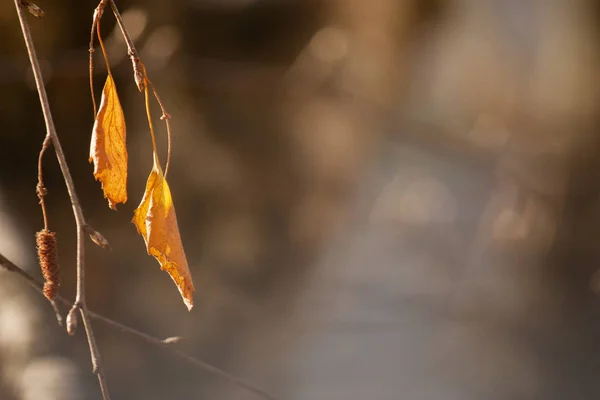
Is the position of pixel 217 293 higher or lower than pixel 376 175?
lower

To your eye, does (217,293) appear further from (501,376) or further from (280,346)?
(501,376)

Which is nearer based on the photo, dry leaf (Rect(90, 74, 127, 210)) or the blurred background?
dry leaf (Rect(90, 74, 127, 210))

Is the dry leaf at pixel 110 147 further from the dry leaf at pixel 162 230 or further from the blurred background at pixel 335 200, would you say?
the blurred background at pixel 335 200

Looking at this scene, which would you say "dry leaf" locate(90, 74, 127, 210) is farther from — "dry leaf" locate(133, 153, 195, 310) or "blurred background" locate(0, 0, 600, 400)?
"blurred background" locate(0, 0, 600, 400)

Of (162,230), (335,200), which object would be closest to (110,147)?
(162,230)

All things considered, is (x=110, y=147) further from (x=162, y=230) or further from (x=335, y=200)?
(x=335, y=200)

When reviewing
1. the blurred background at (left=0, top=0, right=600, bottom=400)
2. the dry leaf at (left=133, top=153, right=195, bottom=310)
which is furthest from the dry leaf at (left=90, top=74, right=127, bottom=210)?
the blurred background at (left=0, top=0, right=600, bottom=400)

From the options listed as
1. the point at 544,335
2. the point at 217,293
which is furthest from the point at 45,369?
the point at 544,335
